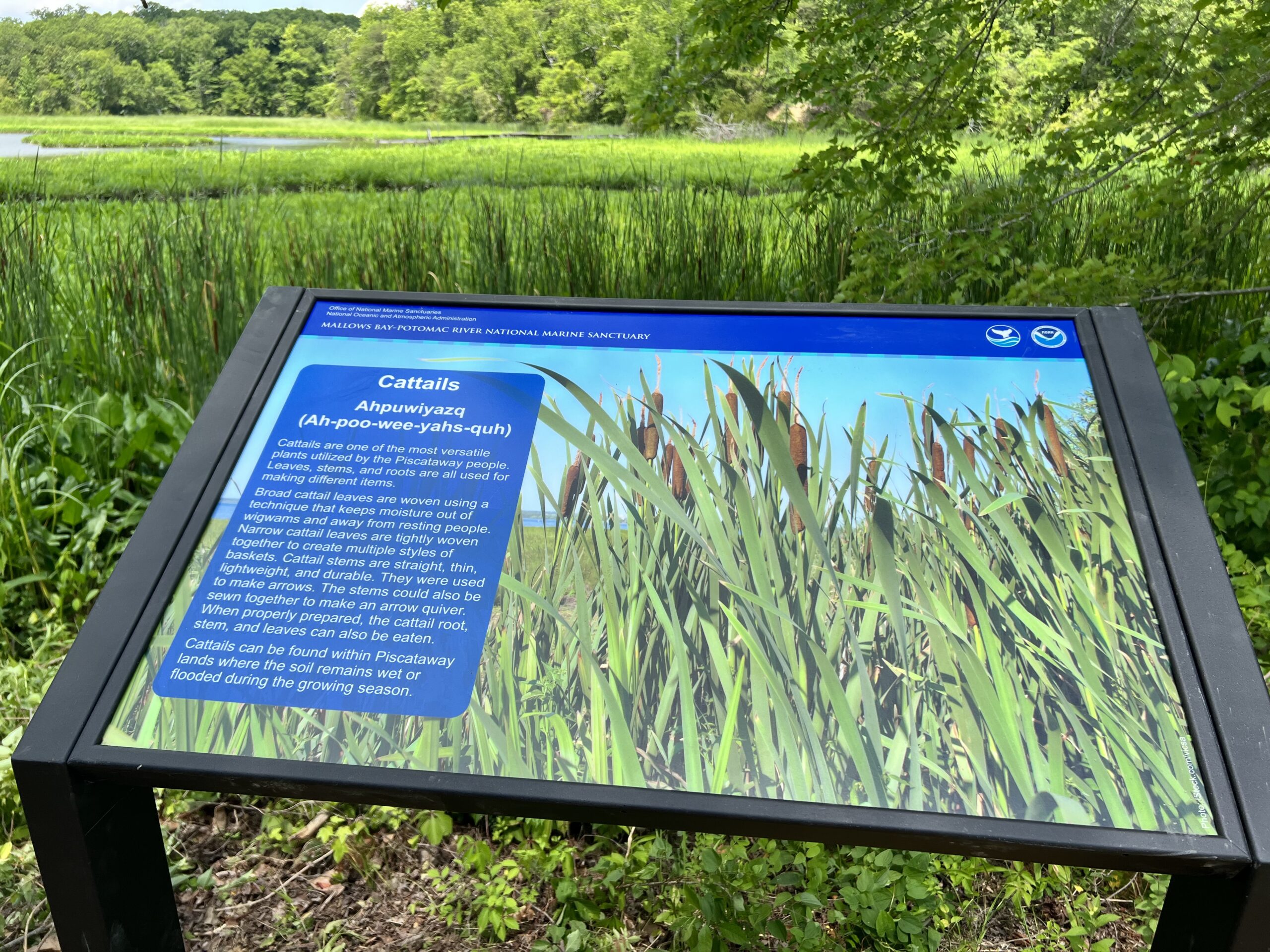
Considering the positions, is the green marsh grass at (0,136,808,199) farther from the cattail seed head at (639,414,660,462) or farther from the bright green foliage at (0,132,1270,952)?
the cattail seed head at (639,414,660,462)

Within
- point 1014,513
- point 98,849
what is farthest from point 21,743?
point 1014,513

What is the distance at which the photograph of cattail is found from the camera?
962 mm

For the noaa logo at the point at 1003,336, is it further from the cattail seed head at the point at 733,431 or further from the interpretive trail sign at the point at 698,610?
the cattail seed head at the point at 733,431

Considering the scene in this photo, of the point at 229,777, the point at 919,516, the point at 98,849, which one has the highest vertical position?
the point at 919,516

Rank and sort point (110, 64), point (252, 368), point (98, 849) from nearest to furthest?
point (98, 849) → point (252, 368) → point (110, 64)

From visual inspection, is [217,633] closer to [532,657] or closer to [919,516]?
[532,657]

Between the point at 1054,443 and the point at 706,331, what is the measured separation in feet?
1.78

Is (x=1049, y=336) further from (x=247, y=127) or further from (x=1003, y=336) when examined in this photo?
(x=247, y=127)

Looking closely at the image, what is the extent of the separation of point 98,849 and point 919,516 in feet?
3.64

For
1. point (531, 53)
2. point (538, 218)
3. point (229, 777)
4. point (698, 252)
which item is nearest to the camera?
point (229, 777)

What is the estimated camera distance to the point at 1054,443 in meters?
1.23

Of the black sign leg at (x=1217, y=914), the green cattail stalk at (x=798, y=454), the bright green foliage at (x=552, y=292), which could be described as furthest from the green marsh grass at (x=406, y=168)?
the black sign leg at (x=1217, y=914)

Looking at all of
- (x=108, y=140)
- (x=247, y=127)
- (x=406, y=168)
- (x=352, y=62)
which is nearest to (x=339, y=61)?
(x=352, y=62)

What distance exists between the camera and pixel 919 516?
1.18m
